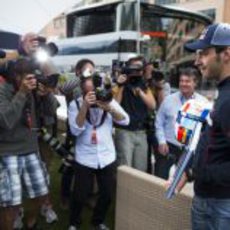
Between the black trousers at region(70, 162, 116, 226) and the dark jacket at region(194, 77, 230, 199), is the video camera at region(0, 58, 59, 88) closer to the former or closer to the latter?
the black trousers at region(70, 162, 116, 226)

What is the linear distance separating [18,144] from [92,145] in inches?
26.1

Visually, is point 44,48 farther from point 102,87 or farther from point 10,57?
point 102,87

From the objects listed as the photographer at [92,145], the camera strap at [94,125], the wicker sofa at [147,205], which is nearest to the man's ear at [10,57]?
the photographer at [92,145]

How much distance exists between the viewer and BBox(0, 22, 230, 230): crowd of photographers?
330 cm

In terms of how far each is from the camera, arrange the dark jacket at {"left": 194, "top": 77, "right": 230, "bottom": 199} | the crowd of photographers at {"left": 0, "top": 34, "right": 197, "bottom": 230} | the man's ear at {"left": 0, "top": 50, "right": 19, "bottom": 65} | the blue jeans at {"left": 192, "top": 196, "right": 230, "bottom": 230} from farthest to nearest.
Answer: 1. the man's ear at {"left": 0, "top": 50, "right": 19, "bottom": 65}
2. the crowd of photographers at {"left": 0, "top": 34, "right": 197, "bottom": 230}
3. the blue jeans at {"left": 192, "top": 196, "right": 230, "bottom": 230}
4. the dark jacket at {"left": 194, "top": 77, "right": 230, "bottom": 199}

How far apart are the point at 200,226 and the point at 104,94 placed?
57.2 inches

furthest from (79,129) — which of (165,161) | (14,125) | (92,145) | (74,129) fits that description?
(165,161)

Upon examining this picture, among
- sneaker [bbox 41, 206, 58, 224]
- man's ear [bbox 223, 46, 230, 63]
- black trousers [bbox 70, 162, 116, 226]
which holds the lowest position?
sneaker [bbox 41, 206, 58, 224]

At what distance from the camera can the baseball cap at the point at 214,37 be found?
7.29ft

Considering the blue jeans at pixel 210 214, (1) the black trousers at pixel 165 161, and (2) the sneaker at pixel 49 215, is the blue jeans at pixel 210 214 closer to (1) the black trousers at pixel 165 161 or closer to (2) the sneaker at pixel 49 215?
(1) the black trousers at pixel 165 161

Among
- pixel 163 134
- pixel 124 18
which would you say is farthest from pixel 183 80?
pixel 124 18

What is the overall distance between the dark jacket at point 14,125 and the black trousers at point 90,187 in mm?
523

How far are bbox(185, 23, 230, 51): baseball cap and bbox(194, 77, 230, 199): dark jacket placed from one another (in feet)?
0.61

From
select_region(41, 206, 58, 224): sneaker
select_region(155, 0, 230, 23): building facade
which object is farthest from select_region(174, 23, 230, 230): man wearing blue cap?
select_region(155, 0, 230, 23): building facade
